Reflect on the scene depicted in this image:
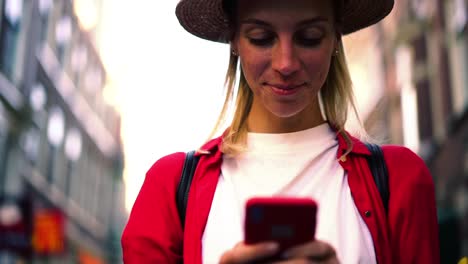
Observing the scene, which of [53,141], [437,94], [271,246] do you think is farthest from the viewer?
[53,141]

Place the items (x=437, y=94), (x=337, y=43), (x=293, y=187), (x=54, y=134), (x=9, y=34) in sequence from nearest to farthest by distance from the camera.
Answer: (x=293, y=187)
(x=337, y=43)
(x=437, y=94)
(x=9, y=34)
(x=54, y=134)

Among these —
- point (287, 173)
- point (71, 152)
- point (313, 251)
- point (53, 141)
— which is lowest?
point (71, 152)

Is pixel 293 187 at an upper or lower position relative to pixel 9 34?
lower

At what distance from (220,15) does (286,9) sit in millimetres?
381

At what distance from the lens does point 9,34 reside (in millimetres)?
16938

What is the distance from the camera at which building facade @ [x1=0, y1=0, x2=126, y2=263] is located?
16.5 metres

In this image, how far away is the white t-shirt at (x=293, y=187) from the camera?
1921mm

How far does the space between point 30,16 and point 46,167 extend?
16.6ft

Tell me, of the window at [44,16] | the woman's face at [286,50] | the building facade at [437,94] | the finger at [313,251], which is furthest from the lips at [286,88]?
the window at [44,16]

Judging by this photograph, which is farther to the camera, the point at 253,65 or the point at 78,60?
the point at 78,60

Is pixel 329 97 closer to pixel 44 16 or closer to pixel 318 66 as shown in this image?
pixel 318 66

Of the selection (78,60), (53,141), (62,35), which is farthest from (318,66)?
(78,60)

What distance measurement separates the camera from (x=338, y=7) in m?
2.23

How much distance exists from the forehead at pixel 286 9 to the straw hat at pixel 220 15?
193 millimetres
